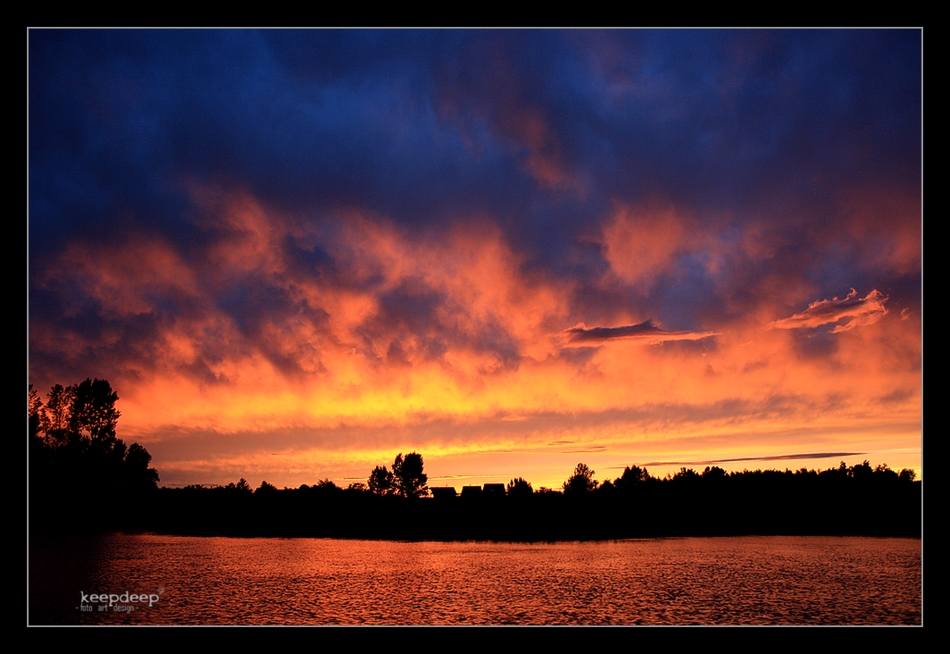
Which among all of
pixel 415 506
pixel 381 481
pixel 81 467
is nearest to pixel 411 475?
pixel 381 481

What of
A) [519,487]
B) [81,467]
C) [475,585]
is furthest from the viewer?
[519,487]

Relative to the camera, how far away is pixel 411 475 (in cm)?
17350

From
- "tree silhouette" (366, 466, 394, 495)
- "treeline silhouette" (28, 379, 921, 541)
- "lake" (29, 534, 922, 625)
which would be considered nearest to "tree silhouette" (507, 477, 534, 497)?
"treeline silhouette" (28, 379, 921, 541)

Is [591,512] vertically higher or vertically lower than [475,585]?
lower

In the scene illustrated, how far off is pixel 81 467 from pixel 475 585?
74.9 meters

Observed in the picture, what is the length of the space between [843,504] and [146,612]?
105m

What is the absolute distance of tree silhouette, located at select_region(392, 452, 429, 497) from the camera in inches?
6796

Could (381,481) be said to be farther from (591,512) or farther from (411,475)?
(591,512)

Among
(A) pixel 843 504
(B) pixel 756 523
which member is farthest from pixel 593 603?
(A) pixel 843 504

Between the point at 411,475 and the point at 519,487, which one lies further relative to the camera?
the point at 411,475

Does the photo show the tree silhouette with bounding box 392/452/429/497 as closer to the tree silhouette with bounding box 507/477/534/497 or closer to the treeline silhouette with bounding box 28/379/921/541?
the tree silhouette with bounding box 507/477/534/497

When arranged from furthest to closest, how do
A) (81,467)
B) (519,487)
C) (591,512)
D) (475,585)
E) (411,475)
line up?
(411,475) → (519,487) → (591,512) → (81,467) → (475,585)
